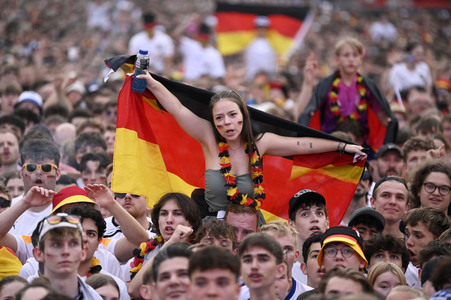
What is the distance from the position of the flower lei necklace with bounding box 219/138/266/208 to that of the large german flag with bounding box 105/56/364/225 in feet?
1.54

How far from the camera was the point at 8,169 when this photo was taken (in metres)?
10.8

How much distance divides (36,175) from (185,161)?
1448 millimetres

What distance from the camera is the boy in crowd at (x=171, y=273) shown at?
6.15 metres

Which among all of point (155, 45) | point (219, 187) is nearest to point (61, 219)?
point (219, 187)

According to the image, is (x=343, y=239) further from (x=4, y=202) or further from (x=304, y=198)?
(x=4, y=202)

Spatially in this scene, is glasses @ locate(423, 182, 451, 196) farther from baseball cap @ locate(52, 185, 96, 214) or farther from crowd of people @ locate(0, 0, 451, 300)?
baseball cap @ locate(52, 185, 96, 214)

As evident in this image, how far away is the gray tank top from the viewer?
8148 millimetres

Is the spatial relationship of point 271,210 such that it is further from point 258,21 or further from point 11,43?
point 11,43

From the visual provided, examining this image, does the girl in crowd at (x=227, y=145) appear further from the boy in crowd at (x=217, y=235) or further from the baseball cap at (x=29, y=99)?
the baseball cap at (x=29, y=99)

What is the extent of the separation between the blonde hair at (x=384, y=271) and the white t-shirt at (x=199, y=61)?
12200 millimetres

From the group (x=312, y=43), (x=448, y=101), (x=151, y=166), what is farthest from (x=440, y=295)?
(x=312, y=43)

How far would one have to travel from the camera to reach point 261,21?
792 inches

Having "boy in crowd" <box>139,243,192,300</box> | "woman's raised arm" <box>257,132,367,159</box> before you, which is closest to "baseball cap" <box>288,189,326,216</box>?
"woman's raised arm" <box>257,132,367,159</box>

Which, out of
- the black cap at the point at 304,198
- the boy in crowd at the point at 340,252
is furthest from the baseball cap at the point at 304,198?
the boy in crowd at the point at 340,252
